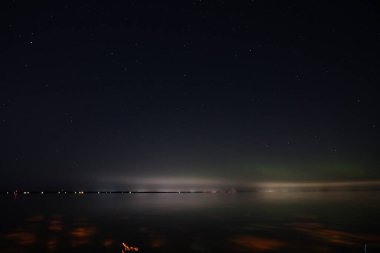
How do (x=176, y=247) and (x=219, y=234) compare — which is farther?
(x=219, y=234)

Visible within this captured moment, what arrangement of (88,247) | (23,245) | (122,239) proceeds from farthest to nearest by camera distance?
(122,239)
(23,245)
(88,247)

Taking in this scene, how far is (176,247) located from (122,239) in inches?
239

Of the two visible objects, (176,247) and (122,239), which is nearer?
(176,247)

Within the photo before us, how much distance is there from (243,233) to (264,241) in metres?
5.57

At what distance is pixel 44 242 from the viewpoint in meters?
29.5

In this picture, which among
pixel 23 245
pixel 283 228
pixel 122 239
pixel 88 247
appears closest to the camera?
pixel 88 247

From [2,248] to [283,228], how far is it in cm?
2694

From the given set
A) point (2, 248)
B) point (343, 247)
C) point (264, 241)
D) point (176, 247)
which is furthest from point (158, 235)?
point (343, 247)

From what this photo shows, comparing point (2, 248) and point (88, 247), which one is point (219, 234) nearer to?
point (88, 247)

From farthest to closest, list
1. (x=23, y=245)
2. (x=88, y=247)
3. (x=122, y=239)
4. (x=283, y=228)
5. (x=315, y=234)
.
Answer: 1. (x=283, y=228)
2. (x=315, y=234)
3. (x=122, y=239)
4. (x=23, y=245)
5. (x=88, y=247)

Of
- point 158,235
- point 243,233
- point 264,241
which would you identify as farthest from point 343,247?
point 158,235

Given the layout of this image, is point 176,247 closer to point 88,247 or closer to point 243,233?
point 88,247

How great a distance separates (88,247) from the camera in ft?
88.1

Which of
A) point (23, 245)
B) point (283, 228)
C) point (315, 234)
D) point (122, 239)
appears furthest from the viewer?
point (283, 228)
